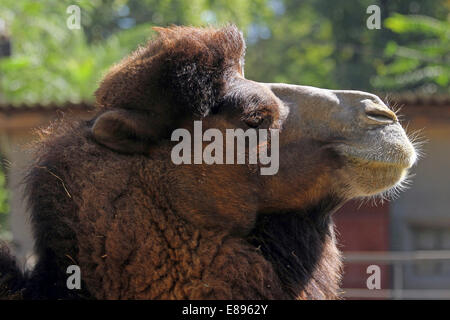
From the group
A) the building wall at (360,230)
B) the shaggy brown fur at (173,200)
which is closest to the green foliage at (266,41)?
the building wall at (360,230)

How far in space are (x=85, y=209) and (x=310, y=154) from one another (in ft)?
3.42

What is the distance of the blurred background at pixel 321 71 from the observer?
410 inches

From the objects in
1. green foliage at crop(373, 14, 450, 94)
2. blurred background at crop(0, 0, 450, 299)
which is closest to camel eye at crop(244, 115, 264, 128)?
blurred background at crop(0, 0, 450, 299)

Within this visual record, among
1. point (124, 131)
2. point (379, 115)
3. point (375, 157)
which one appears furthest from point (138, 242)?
point (379, 115)

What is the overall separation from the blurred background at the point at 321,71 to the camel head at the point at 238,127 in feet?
1.77

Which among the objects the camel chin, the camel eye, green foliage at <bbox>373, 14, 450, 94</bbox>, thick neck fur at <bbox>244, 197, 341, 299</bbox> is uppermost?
green foliage at <bbox>373, 14, 450, 94</bbox>

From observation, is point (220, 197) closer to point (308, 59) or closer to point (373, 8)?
point (373, 8)

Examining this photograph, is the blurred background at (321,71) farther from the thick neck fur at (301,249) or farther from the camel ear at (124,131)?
the thick neck fur at (301,249)

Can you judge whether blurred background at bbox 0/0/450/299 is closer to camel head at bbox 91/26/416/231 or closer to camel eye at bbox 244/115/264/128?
camel head at bbox 91/26/416/231

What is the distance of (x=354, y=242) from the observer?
38.1 feet

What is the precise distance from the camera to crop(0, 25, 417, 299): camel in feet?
9.54

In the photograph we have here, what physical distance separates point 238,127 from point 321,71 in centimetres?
2174

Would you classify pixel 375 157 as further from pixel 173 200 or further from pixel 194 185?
pixel 173 200
